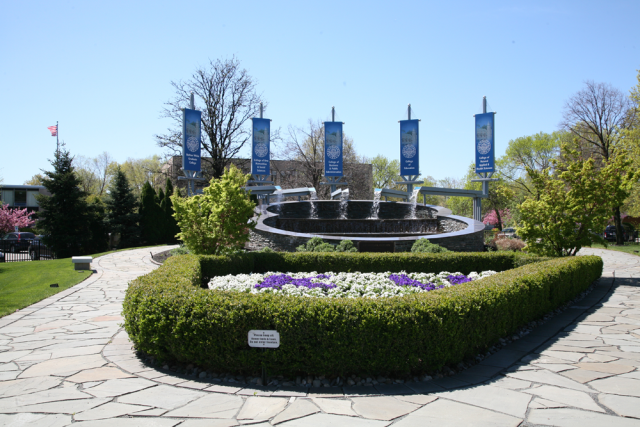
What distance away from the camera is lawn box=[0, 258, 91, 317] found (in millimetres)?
8953

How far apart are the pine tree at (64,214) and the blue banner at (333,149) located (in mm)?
13772

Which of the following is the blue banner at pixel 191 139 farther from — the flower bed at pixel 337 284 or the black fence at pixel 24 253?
the flower bed at pixel 337 284

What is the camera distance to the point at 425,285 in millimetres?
8359

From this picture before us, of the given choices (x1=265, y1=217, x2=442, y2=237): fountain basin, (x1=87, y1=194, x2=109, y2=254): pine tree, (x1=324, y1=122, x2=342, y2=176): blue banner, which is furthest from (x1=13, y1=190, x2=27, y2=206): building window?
(x1=265, y1=217, x2=442, y2=237): fountain basin

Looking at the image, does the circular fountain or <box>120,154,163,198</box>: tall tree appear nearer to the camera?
the circular fountain

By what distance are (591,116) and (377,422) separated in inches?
1409

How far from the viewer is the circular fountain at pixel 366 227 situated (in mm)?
14422

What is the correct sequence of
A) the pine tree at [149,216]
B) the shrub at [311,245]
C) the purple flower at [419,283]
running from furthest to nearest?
the pine tree at [149,216] < the shrub at [311,245] < the purple flower at [419,283]

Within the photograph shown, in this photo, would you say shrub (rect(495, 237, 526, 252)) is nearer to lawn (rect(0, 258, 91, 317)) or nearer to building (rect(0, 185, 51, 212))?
lawn (rect(0, 258, 91, 317))

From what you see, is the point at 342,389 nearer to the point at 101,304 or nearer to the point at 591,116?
the point at 101,304

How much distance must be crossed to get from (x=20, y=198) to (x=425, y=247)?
50768 mm

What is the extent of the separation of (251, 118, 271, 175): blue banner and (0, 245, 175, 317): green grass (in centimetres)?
1113

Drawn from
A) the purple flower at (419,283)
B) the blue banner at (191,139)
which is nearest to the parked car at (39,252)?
the blue banner at (191,139)

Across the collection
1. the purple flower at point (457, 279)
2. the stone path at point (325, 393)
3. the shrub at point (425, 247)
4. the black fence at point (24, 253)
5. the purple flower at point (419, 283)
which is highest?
the shrub at point (425, 247)
